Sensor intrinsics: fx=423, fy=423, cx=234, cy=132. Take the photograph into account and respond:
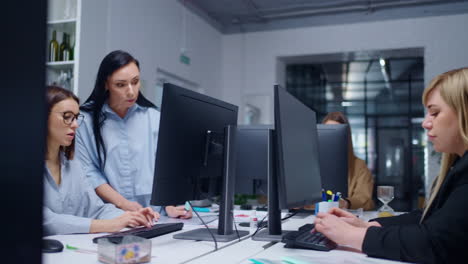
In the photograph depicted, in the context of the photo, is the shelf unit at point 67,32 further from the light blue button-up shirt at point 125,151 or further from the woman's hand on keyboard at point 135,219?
the woman's hand on keyboard at point 135,219

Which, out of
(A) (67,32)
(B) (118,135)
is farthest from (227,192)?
(A) (67,32)

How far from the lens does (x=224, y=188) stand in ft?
4.92

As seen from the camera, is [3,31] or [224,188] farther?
[224,188]

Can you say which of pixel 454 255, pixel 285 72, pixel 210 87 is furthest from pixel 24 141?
pixel 285 72

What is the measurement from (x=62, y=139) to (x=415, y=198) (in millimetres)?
6702

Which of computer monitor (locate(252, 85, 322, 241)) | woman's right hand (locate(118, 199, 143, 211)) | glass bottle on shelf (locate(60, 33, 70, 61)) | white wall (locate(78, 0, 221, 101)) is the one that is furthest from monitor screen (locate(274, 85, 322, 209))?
glass bottle on shelf (locate(60, 33, 70, 61))

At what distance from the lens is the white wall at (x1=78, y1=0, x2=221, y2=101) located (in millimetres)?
3656

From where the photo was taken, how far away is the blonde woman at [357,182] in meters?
2.56

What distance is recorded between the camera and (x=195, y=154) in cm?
143

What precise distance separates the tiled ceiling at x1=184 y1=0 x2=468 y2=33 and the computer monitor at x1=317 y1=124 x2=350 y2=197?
3826mm

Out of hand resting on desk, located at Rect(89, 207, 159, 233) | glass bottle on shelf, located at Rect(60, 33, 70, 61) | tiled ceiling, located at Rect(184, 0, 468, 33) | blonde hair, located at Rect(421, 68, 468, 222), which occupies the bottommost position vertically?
hand resting on desk, located at Rect(89, 207, 159, 233)

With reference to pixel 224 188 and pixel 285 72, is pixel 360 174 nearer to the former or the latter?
pixel 224 188

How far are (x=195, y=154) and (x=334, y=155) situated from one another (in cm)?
84

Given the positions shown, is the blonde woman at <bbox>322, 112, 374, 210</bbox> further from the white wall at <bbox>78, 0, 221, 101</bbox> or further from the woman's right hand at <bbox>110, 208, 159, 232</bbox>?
the white wall at <bbox>78, 0, 221, 101</bbox>
